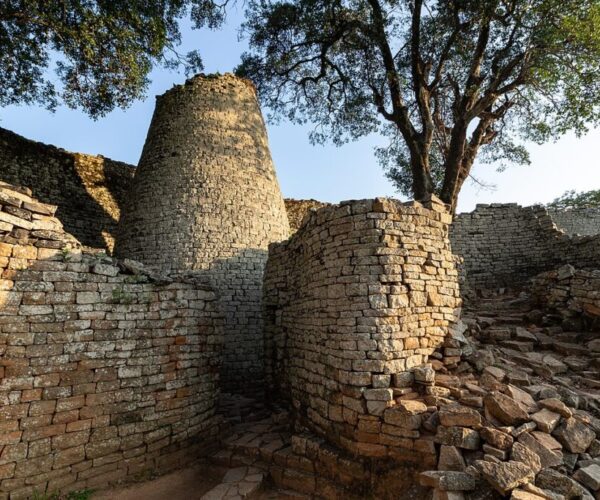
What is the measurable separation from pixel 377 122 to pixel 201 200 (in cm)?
708

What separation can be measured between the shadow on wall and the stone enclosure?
3.45ft

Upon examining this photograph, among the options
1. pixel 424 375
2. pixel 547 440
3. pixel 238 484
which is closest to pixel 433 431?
pixel 424 375

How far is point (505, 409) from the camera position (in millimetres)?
3549

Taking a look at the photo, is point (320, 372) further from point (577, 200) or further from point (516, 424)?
point (577, 200)

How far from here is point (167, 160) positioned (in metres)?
9.57

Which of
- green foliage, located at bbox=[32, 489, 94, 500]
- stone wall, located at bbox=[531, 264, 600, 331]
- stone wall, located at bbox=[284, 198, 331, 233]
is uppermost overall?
stone wall, located at bbox=[284, 198, 331, 233]

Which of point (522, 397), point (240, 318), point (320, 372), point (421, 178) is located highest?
point (421, 178)

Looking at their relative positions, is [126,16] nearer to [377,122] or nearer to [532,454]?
[377,122]

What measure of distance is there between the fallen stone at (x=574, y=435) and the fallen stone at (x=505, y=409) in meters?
0.32

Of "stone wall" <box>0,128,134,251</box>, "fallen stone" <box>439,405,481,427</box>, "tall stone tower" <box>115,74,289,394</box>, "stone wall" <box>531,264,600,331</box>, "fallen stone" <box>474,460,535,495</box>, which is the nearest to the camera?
"fallen stone" <box>474,460,535,495</box>

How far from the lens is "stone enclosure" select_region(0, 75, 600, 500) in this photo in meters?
3.62

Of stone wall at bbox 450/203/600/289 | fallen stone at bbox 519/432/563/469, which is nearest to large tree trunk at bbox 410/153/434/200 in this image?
stone wall at bbox 450/203/600/289

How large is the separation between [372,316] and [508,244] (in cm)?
857

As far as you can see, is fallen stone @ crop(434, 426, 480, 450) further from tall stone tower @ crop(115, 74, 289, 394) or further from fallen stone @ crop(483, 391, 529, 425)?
tall stone tower @ crop(115, 74, 289, 394)
